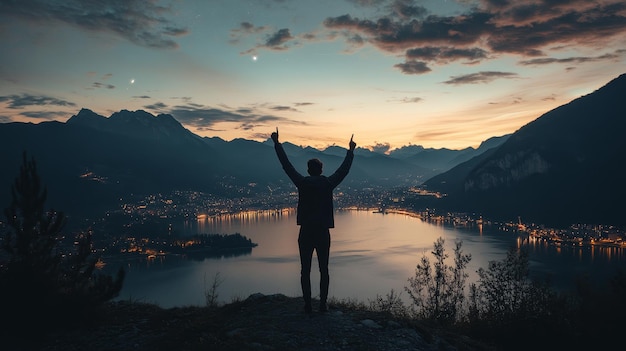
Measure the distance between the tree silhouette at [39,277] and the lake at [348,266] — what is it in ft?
169

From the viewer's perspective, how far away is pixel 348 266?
329ft

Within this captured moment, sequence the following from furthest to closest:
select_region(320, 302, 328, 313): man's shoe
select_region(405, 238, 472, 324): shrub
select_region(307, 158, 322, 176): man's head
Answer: select_region(405, 238, 472, 324): shrub → select_region(307, 158, 322, 176): man's head → select_region(320, 302, 328, 313): man's shoe

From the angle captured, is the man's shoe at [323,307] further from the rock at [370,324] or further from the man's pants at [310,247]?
the rock at [370,324]

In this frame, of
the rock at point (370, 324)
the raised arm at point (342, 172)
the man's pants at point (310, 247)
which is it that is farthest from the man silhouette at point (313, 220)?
the rock at point (370, 324)

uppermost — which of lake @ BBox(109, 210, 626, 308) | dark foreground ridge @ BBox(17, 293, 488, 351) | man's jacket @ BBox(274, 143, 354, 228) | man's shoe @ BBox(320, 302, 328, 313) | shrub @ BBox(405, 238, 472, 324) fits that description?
man's jacket @ BBox(274, 143, 354, 228)

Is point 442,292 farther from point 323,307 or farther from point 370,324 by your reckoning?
point 323,307

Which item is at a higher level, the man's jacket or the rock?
the man's jacket

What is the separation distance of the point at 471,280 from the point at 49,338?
87710 mm

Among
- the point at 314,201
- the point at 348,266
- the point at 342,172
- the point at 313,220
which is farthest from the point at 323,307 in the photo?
the point at 348,266

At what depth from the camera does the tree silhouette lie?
934 cm

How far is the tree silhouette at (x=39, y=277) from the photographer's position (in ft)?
30.7

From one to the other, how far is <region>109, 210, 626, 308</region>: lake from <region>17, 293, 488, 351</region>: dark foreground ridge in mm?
51479

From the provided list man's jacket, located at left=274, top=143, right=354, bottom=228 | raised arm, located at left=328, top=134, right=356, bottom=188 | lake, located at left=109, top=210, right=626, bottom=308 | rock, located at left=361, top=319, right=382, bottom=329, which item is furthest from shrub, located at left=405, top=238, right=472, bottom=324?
lake, located at left=109, top=210, right=626, bottom=308

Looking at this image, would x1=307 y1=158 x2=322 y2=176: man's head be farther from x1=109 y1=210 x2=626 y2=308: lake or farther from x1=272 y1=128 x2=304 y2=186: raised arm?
x1=109 y1=210 x2=626 y2=308: lake
